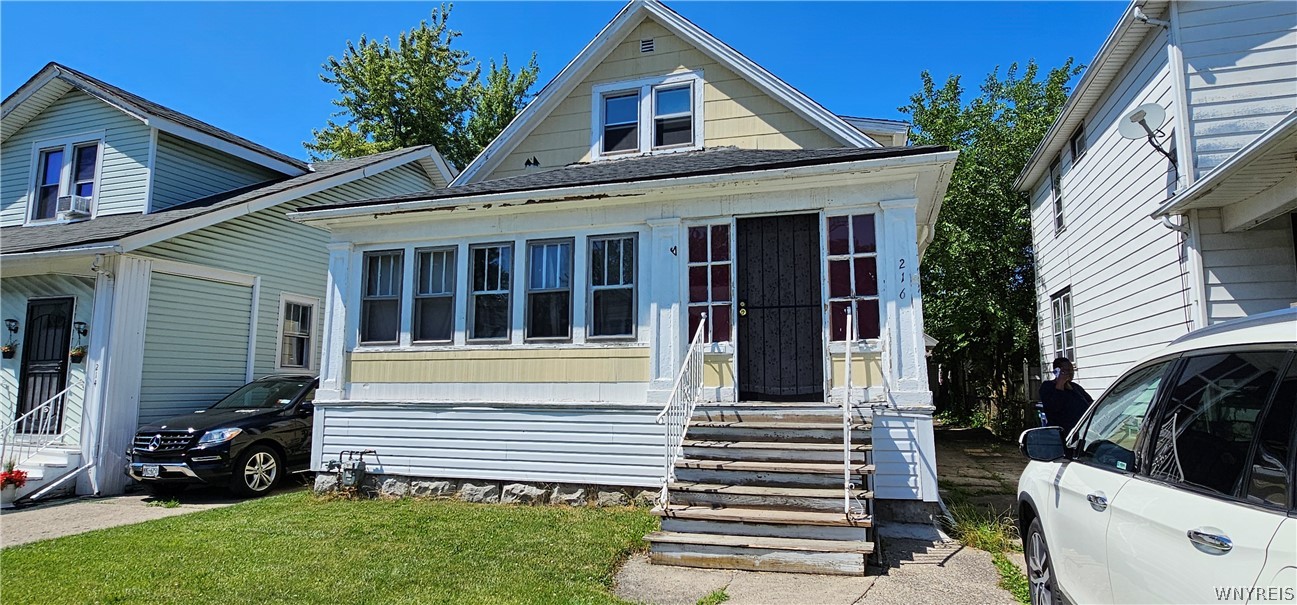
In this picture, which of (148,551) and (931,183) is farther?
(931,183)

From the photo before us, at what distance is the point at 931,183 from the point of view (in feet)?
24.9

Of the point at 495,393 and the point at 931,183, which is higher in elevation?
the point at 931,183

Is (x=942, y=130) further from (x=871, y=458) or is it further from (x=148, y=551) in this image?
(x=148, y=551)

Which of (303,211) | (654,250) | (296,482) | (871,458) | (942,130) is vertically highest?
(942,130)

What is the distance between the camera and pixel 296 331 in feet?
43.0

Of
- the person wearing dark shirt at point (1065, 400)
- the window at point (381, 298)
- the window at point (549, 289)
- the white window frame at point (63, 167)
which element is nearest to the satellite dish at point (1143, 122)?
the person wearing dark shirt at point (1065, 400)

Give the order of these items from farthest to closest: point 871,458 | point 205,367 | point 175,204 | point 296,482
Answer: point 175,204, point 205,367, point 296,482, point 871,458

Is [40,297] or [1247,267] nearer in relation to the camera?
[1247,267]

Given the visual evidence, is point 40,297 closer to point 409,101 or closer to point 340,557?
point 340,557

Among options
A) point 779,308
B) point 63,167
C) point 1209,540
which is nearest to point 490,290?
point 779,308

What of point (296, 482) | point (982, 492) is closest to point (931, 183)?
point (982, 492)

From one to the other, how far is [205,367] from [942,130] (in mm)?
17312

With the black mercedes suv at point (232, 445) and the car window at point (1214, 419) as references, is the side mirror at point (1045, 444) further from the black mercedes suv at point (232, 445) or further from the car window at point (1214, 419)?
the black mercedes suv at point (232, 445)

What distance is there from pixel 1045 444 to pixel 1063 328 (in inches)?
397
